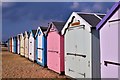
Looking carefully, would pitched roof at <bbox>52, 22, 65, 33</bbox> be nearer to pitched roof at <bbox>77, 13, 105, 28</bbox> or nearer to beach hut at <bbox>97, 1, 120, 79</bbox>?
pitched roof at <bbox>77, 13, 105, 28</bbox>

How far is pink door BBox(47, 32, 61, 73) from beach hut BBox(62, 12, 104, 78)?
1562 millimetres

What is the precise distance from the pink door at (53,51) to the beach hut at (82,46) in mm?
1562

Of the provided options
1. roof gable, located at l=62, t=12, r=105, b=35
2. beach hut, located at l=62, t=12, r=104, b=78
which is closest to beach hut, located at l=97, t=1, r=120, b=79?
beach hut, located at l=62, t=12, r=104, b=78

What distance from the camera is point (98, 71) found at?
942 cm

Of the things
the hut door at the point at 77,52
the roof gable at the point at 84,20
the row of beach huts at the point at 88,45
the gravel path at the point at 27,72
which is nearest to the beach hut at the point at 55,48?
the row of beach huts at the point at 88,45

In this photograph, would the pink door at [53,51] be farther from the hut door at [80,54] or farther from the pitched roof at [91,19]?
the pitched roof at [91,19]

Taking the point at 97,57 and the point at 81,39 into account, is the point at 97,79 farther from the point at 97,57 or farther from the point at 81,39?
the point at 81,39

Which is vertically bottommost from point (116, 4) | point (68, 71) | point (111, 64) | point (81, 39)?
point (68, 71)

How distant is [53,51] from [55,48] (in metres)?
0.60

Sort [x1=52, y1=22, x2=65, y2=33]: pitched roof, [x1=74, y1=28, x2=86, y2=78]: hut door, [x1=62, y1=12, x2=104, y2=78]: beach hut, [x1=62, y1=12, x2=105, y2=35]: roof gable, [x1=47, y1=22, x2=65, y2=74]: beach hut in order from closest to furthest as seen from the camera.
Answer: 1. [x1=62, y1=12, x2=104, y2=78]: beach hut
2. [x1=62, y1=12, x2=105, y2=35]: roof gable
3. [x1=74, y1=28, x2=86, y2=78]: hut door
4. [x1=47, y1=22, x2=65, y2=74]: beach hut
5. [x1=52, y1=22, x2=65, y2=33]: pitched roof

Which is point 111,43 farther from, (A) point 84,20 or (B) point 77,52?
(B) point 77,52

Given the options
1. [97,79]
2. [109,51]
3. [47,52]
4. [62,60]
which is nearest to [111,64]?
[109,51]

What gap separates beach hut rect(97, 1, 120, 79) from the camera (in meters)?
7.51

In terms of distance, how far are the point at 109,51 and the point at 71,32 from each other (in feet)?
13.2
